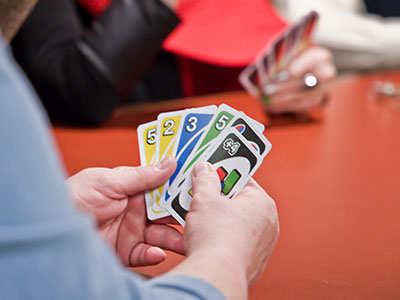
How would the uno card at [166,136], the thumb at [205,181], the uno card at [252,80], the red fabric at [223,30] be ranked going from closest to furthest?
the thumb at [205,181]
the uno card at [166,136]
the uno card at [252,80]
the red fabric at [223,30]

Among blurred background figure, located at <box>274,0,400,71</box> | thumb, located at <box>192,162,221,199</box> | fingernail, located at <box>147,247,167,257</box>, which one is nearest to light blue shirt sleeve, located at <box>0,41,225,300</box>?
thumb, located at <box>192,162,221,199</box>

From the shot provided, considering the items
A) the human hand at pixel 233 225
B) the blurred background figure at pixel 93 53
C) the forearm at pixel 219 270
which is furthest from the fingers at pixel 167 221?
the blurred background figure at pixel 93 53

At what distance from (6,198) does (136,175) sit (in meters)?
0.34

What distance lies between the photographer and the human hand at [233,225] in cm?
44

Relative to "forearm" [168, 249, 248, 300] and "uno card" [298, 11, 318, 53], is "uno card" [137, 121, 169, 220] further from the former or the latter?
"uno card" [298, 11, 318, 53]

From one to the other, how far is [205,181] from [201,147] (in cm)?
8

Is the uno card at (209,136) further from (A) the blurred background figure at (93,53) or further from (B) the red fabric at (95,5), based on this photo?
(B) the red fabric at (95,5)

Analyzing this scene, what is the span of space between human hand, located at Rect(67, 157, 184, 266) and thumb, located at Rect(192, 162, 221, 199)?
4 centimetres

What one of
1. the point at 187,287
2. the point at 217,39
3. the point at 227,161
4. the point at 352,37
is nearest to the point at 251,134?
the point at 227,161

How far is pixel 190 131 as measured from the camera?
0.61 m

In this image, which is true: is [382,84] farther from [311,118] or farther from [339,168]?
[339,168]

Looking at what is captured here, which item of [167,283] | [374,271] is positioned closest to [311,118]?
[374,271]

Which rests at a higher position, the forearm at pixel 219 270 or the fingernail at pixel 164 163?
the forearm at pixel 219 270

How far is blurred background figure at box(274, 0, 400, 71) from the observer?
2.25m
